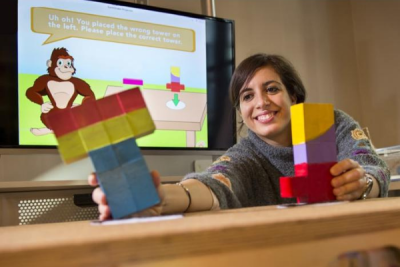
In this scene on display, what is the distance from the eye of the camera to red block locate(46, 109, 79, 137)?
50 cm

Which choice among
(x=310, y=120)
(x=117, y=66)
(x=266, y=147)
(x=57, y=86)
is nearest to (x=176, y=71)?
(x=117, y=66)

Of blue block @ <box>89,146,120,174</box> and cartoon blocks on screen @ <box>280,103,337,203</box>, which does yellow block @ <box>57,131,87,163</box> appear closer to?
blue block @ <box>89,146,120,174</box>

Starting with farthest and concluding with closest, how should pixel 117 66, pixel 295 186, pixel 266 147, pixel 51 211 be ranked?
pixel 117 66, pixel 51 211, pixel 266 147, pixel 295 186

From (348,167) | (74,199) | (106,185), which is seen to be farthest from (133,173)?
(74,199)

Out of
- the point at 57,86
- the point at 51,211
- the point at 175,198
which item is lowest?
the point at 51,211

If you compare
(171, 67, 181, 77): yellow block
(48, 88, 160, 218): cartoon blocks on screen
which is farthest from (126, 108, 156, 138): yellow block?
(171, 67, 181, 77): yellow block

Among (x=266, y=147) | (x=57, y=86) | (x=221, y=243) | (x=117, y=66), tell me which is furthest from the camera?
(x=117, y=66)

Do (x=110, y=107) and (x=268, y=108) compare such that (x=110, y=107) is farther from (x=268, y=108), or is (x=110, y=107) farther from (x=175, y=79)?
(x=175, y=79)

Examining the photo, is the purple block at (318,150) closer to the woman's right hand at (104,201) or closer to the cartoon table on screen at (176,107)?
the woman's right hand at (104,201)

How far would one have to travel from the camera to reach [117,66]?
190cm

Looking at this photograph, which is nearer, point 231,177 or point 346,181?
point 346,181

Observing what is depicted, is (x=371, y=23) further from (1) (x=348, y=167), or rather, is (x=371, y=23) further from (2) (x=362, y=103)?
(1) (x=348, y=167)

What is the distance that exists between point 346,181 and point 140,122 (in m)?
0.37

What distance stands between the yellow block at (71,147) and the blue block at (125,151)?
0.13ft
